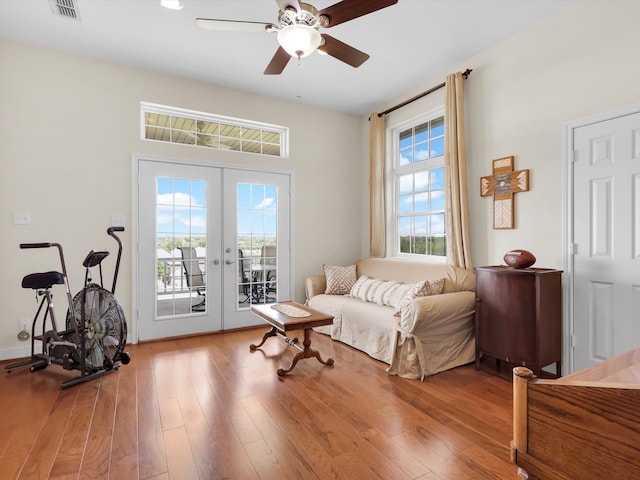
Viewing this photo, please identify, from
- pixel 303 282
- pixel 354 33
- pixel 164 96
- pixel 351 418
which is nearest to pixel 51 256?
pixel 164 96

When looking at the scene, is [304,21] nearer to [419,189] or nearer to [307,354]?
[307,354]

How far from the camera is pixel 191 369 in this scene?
123 inches

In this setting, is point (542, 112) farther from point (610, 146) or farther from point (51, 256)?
point (51, 256)

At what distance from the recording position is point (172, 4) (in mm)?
2797

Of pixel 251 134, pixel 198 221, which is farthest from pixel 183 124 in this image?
pixel 198 221

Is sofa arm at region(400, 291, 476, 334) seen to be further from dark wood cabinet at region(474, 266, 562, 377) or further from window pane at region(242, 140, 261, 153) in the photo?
window pane at region(242, 140, 261, 153)

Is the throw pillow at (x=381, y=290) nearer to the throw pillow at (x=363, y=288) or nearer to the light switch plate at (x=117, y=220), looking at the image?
the throw pillow at (x=363, y=288)

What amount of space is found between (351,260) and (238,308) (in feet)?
6.33

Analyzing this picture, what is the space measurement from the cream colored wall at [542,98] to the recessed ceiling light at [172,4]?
291 centimetres

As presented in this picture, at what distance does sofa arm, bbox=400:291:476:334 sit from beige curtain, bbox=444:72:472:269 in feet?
1.94

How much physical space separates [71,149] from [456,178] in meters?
4.14

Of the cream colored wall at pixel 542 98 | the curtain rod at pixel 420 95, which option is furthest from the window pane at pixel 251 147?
the cream colored wall at pixel 542 98

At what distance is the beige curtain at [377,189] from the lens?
16.2 feet

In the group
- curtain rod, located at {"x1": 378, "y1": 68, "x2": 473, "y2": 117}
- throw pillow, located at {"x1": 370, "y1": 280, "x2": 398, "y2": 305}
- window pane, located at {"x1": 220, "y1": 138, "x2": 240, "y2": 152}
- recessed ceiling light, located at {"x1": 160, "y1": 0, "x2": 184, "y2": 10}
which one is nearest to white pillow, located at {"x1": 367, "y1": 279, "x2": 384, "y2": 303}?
throw pillow, located at {"x1": 370, "y1": 280, "x2": 398, "y2": 305}
